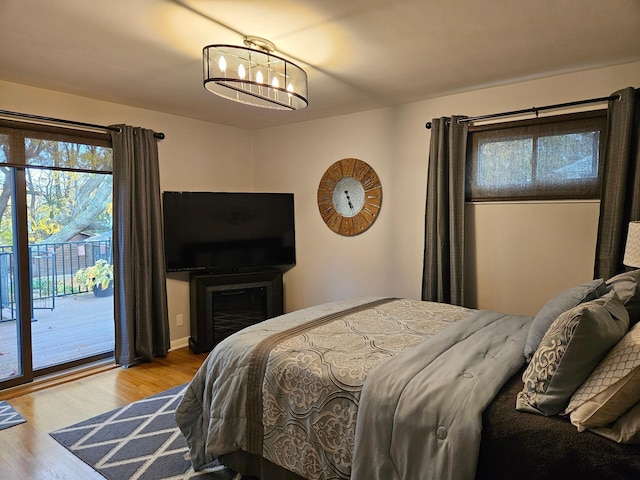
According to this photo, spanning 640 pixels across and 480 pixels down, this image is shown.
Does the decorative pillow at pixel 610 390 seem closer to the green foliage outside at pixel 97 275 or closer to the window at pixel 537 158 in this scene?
the window at pixel 537 158

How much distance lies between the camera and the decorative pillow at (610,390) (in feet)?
4.29

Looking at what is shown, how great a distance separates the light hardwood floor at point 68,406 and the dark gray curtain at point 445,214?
236 centimetres

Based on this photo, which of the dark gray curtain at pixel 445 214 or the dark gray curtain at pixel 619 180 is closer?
the dark gray curtain at pixel 619 180

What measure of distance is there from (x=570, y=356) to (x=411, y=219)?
2.72 m

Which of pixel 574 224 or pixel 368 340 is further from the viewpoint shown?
pixel 574 224

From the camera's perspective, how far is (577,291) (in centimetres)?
200

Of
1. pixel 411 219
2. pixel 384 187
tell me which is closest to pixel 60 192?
pixel 384 187

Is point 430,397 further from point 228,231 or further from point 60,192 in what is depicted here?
point 60,192

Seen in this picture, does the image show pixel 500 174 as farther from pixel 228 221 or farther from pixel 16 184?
pixel 16 184

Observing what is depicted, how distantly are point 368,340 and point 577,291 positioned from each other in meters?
1.03

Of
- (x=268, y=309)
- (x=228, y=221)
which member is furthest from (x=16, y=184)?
(x=268, y=309)

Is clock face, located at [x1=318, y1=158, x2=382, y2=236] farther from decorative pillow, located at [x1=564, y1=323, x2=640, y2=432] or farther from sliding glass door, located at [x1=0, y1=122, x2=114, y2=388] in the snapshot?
decorative pillow, located at [x1=564, y1=323, x2=640, y2=432]

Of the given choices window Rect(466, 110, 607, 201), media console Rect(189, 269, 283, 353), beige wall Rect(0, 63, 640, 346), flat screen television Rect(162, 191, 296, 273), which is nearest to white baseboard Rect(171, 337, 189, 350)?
beige wall Rect(0, 63, 640, 346)

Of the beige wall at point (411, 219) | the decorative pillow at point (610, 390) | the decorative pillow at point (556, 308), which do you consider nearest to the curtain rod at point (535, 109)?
the beige wall at point (411, 219)
